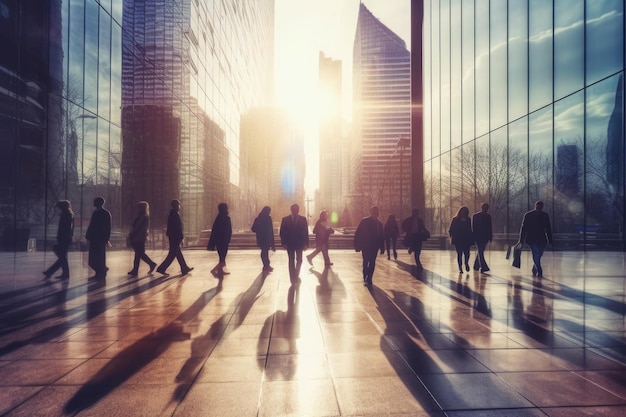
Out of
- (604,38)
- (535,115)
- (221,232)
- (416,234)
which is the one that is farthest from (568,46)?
(221,232)

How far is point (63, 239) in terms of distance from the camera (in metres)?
10.7

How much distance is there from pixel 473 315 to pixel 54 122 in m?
10.5

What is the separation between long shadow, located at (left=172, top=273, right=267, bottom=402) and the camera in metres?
4.01

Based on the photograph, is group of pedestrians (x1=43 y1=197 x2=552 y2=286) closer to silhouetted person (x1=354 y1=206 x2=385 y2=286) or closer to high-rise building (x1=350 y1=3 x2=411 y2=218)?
silhouetted person (x1=354 y1=206 x2=385 y2=286)

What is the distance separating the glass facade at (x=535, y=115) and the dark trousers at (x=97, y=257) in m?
12.2

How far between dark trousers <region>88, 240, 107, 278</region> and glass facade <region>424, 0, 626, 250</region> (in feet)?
40.0

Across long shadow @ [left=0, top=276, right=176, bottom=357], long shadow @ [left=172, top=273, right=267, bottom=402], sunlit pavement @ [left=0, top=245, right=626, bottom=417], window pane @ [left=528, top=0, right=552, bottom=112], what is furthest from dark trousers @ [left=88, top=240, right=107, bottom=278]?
window pane @ [left=528, top=0, right=552, bottom=112]

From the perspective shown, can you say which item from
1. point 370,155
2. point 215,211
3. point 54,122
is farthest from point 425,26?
point 370,155

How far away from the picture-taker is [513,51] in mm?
16250

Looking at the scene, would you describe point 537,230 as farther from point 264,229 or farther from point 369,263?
point 264,229

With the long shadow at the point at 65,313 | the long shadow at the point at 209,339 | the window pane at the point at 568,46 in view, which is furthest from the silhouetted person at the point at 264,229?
the window pane at the point at 568,46

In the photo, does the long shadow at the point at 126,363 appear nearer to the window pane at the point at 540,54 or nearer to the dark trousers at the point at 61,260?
Answer: the dark trousers at the point at 61,260

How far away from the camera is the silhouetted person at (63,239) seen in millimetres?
10688

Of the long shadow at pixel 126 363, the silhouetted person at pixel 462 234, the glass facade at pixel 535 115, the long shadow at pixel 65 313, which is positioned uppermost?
the glass facade at pixel 535 115
